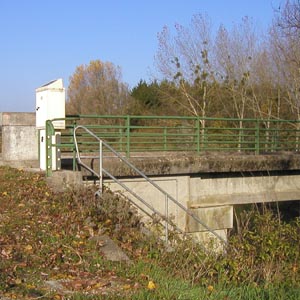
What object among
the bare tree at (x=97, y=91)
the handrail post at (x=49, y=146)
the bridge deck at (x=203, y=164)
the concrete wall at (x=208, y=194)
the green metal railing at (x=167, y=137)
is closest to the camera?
the handrail post at (x=49, y=146)

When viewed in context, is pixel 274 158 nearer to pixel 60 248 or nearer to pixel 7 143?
pixel 7 143

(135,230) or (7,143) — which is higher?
(7,143)

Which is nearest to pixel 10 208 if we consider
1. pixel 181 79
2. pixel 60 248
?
pixel 60 248

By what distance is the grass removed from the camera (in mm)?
6129

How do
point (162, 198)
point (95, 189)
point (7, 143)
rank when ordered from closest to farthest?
point (95, 189), point (162, 198), point (7, 143)

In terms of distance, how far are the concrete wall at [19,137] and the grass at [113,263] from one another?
410 cm

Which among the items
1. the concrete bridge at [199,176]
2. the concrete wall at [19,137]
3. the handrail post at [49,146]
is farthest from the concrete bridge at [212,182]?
the concrete wall at [19,137]

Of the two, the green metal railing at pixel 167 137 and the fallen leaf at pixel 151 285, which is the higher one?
the green metal railing at pixel 167 137

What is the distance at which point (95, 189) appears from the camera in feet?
36.4

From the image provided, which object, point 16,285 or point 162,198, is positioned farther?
point 162,198

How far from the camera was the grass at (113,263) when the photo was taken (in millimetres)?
6129

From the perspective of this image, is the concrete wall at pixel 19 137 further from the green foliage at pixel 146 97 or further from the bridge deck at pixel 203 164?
the green foliage at pixel 146 97

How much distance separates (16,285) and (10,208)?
13.4 ft

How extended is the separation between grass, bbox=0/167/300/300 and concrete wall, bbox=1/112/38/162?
162 inches
